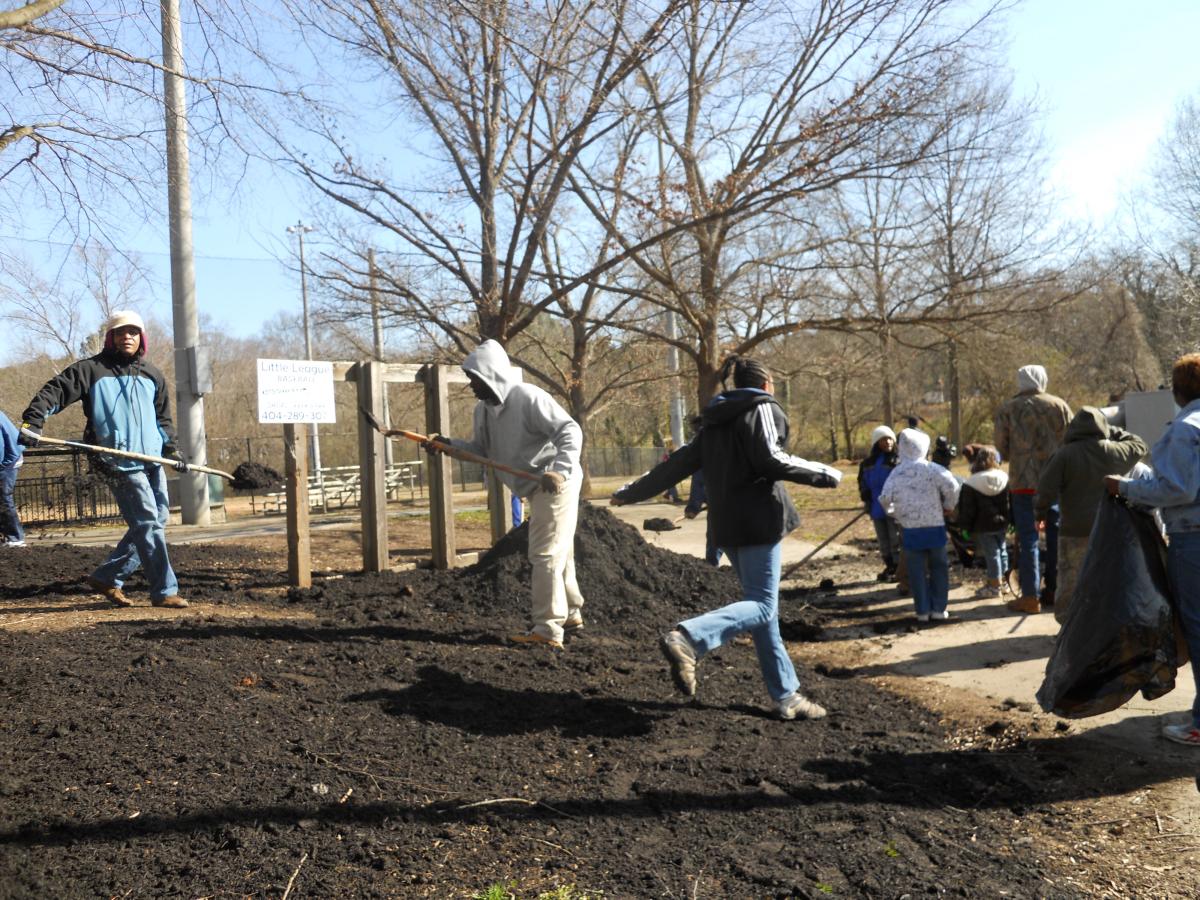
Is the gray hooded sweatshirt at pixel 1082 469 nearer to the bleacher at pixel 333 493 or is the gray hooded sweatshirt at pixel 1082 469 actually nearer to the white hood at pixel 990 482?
the white hood at pixel 990 482

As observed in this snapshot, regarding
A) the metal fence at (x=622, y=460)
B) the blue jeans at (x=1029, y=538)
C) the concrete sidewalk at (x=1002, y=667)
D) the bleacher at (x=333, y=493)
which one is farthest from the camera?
the metal fence at (x=622, y=460)

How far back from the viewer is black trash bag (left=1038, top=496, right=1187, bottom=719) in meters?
4.20

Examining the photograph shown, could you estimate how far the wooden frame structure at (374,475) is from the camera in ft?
26.7

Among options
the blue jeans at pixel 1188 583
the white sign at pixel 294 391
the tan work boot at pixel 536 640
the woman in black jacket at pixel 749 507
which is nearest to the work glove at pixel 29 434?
the white sign at pixel 294 391

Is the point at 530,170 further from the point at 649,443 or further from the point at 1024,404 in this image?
the point at 649,443

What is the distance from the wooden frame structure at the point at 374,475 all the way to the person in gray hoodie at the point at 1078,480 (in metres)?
4.92

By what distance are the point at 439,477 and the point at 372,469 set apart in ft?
2.69

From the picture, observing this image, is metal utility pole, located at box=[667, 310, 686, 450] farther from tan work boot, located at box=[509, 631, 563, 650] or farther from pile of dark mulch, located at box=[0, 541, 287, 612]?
tan work boot, located at box=[509, 631, 563, 650]

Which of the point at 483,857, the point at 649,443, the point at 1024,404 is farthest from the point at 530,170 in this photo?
the point at 649,443

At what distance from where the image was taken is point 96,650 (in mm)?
5238

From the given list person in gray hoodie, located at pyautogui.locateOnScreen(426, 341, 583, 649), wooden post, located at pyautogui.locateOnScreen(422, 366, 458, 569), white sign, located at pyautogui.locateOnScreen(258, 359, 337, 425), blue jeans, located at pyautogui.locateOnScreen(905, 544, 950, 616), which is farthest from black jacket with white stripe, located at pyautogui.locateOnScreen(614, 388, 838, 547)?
wooden post, located at pyautogui.locateOnScreen(422, 366, 458, 569)

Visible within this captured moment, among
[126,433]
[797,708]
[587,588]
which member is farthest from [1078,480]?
[126,433]

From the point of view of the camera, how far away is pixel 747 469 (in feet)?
15.9

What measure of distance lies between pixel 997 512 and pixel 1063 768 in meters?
3.96
